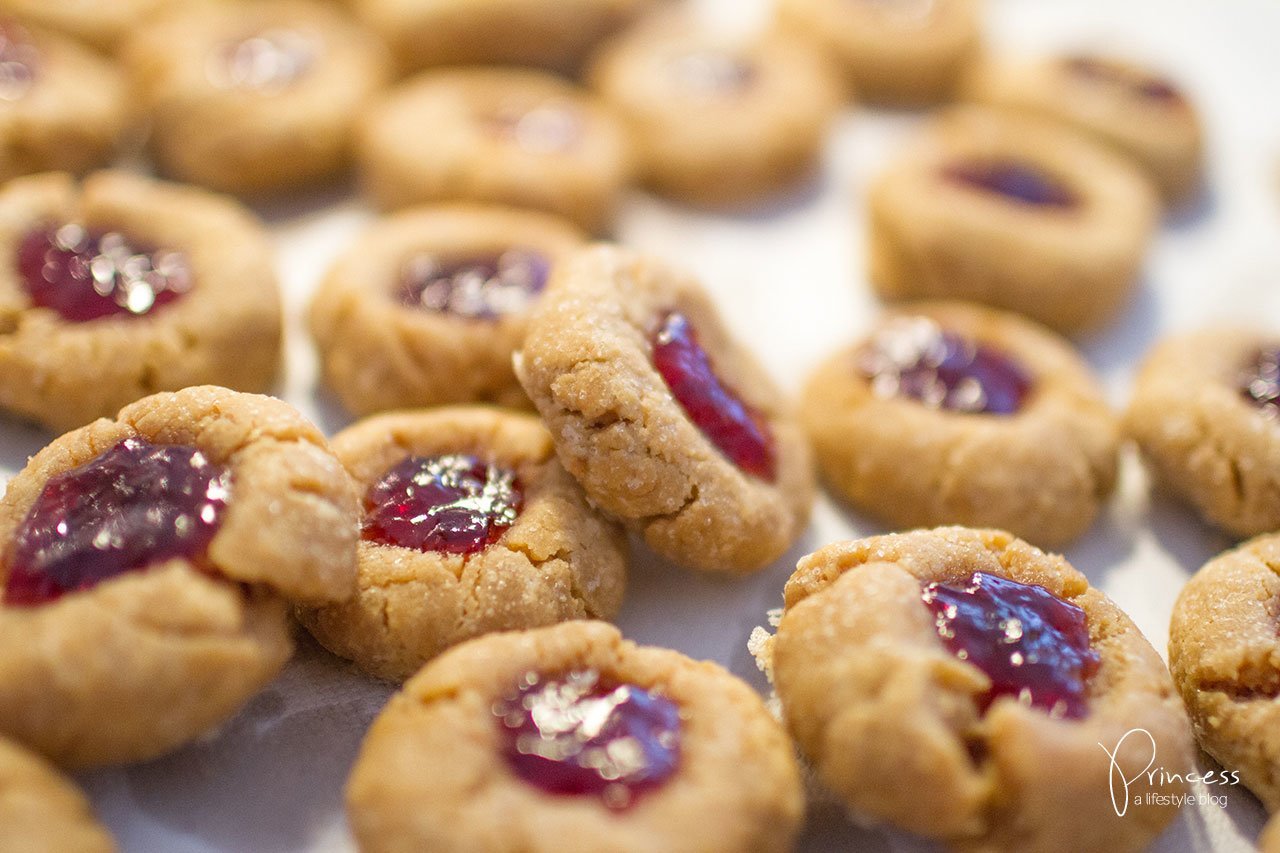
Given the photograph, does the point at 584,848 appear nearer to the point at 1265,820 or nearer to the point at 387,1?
the point at 1265,820

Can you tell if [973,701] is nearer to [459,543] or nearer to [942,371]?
[459,543]

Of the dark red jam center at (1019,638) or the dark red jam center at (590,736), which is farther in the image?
the dark red jam center at (1019,638)

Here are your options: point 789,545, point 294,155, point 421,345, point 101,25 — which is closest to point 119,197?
point 294,155

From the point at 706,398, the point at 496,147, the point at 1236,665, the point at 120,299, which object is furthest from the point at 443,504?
the point at 1236,665

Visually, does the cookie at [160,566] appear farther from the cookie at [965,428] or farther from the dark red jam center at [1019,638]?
the cookie at [965,428]

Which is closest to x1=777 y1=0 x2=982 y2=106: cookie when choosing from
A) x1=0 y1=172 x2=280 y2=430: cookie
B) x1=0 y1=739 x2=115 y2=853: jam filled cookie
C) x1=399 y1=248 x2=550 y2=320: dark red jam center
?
x1=399 y1=248 x2=550 y2=320: dark red jam center

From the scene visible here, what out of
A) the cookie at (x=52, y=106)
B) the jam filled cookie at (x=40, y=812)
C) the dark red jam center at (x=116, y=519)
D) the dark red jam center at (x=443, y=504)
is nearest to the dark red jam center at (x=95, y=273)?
the cookie at (x=52, y=106)

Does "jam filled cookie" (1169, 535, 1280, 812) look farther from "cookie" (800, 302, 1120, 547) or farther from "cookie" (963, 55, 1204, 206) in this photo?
"cookie" (963, 55, 1204, 206)
